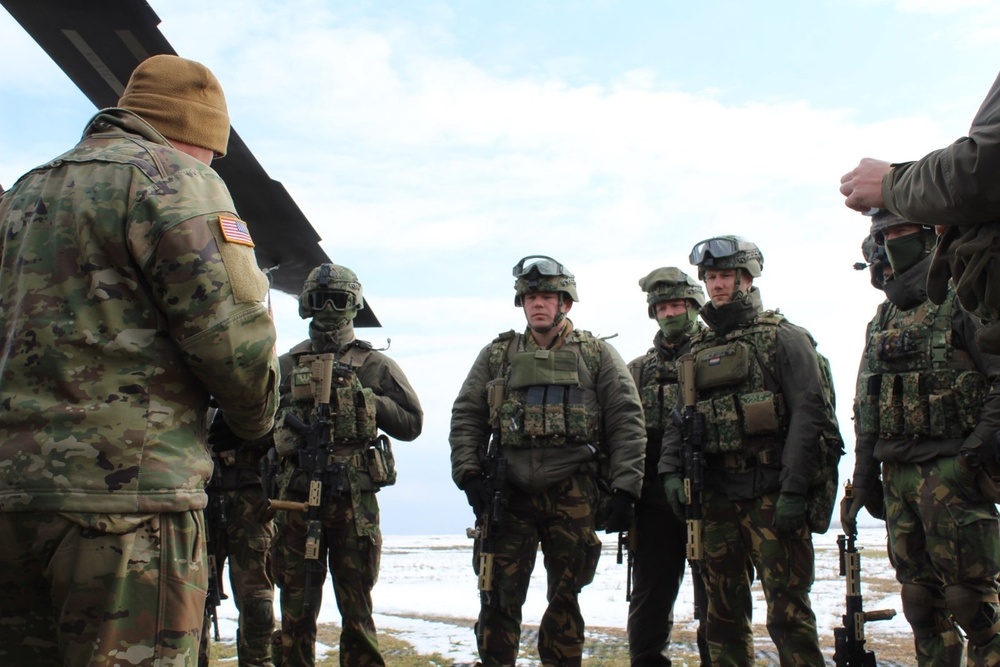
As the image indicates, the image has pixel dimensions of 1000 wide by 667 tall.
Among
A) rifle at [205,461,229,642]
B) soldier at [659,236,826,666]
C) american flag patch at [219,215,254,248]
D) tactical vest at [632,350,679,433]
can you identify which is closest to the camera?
american flag patch at [219,215,254,248]

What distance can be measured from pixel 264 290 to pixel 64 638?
1120mm

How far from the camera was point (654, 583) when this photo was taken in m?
7.12

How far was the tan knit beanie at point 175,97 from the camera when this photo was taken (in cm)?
307

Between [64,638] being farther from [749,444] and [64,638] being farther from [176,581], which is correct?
[749,444]

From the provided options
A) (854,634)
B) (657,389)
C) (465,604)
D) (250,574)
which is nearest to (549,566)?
(657,389)

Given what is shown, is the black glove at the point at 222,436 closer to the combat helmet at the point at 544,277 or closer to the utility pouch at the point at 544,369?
the utility pouch at the point at 544,369

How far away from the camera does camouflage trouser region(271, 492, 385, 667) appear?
6379 millimetres

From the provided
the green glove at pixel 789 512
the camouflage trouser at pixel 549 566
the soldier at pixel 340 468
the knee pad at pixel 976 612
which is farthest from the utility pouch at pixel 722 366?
the soldier at pixel 340 468

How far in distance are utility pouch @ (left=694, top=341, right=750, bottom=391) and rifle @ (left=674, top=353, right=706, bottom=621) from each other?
2.5 inches

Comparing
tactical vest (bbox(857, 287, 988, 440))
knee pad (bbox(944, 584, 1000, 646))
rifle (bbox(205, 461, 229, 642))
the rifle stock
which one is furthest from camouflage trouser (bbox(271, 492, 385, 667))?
knee pad (bbox(944, 584, 1000, 646))

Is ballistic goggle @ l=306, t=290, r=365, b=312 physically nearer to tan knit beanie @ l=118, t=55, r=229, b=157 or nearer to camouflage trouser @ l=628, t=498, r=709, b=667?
camouflage trouser @ l=628, t=498, r=709, b=667

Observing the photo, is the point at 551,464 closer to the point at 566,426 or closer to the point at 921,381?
the point at 566,426

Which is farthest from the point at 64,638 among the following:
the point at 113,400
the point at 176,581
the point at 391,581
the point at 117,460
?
the point at 391,581

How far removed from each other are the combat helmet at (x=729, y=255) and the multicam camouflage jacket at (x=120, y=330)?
4.21m
